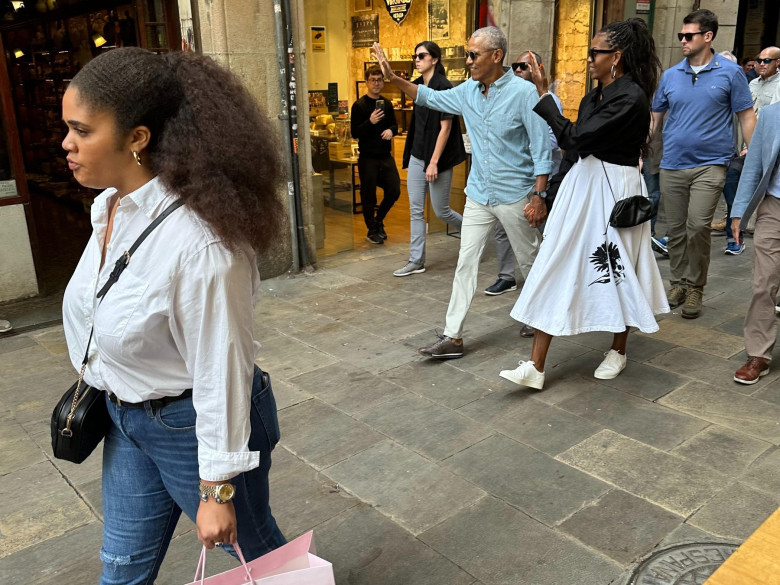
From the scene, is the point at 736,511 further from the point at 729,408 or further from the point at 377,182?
the point at 377,182

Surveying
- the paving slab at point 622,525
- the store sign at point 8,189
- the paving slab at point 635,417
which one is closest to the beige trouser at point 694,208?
the paving slab at point 635,417

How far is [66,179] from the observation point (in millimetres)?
10445

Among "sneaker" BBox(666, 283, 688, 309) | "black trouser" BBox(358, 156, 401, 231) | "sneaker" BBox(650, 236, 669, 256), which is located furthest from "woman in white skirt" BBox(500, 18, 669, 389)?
"black trouser" BBox(358, 156, 401, 231)

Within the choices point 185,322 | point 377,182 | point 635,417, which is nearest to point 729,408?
point 635,417

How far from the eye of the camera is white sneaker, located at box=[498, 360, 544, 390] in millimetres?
4258

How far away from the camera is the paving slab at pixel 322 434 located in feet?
12.1

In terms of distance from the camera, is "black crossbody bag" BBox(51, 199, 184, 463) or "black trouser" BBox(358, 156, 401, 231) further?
"black trouser" BBox(358, 156, 401, 231)

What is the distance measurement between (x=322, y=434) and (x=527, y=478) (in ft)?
3.64

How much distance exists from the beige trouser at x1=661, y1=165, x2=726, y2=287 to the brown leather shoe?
1.30 m

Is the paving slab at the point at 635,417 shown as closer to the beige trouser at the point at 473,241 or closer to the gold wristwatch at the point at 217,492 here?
the beige trouser at the point at 473,241

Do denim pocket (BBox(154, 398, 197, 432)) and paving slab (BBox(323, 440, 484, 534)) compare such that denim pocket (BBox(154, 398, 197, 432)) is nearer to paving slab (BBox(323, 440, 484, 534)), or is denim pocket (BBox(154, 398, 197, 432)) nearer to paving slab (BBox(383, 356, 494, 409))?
paving slab (BBox(323, 440, 484, 534))

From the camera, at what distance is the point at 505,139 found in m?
4.82

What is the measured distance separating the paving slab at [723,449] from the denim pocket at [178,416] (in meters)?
2.66

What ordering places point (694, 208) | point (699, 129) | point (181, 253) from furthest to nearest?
point (694, 208) → point (699, 129) → point (181, 253)
